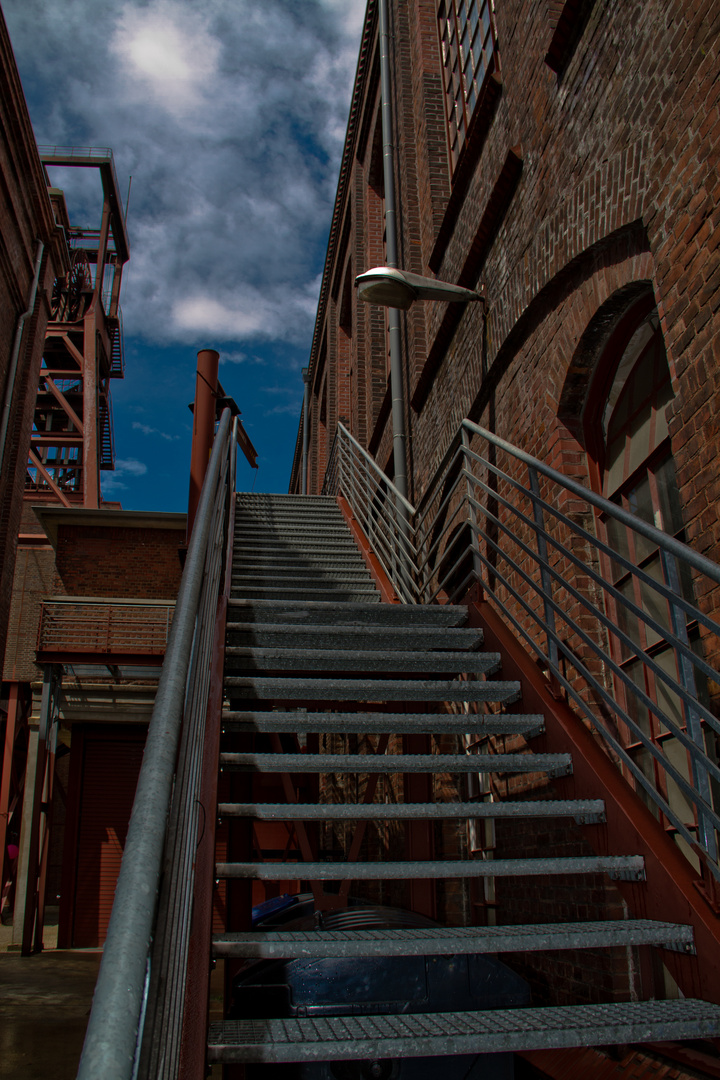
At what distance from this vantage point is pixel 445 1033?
1933 mm

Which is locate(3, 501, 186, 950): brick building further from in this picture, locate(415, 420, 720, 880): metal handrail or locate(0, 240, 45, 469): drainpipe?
locate(415, 420, 720, 880): metal handrail

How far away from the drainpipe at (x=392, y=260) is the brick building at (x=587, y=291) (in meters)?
1.00

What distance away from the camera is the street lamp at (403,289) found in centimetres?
615

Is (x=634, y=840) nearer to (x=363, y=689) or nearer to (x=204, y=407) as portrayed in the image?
(x=363, y=689)

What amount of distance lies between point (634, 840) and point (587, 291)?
2877 millimetres

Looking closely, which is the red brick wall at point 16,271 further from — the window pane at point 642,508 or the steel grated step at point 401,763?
the window pane at point 642,508

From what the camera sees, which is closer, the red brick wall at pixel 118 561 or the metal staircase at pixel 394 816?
the metal staircase at pixel 394 816

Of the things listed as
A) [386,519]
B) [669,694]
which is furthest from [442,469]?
[386,519]

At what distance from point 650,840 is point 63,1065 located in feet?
16.4

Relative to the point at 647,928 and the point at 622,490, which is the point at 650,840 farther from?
the point at 622,490

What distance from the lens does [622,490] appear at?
13.8 ft

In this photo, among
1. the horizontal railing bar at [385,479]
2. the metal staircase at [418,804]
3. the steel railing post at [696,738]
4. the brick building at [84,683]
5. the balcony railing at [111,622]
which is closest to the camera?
the metal staircase at [418,804]

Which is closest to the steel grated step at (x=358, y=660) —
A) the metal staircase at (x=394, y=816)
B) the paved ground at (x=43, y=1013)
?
the metal staircase at (x=394, y=816)

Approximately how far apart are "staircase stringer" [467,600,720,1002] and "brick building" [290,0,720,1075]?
194 millimetres
